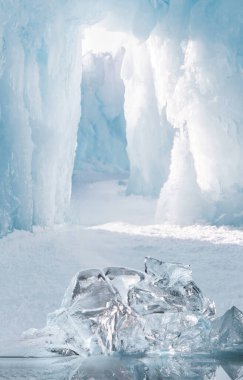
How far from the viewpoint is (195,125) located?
9984 mm

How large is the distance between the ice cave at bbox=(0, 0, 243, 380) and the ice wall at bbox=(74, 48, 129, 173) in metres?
6.50

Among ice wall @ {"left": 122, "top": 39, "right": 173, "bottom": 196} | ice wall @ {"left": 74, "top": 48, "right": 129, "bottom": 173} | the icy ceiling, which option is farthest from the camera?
ice wall @ {"left": 74, "top": 48, "right": 129, "bottom": 173}

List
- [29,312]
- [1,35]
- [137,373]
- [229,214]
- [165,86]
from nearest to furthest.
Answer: [137,373] → [29,312] → [1,35] → [229,214] → [165,86]

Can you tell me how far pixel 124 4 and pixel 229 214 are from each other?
4.29 metres

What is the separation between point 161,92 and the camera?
38.7 feet

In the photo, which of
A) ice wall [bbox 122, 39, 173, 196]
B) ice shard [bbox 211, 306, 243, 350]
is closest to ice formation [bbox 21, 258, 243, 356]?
ice shard [bbox 211, 306, 243, 350]

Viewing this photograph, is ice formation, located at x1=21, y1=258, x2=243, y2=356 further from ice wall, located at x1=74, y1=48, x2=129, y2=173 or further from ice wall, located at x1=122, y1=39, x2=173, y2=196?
ice wall, located at x1=74, y1=48, x2=129, y2=173

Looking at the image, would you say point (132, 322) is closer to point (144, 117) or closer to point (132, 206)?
point (144, 117)

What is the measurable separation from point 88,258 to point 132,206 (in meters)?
8.40

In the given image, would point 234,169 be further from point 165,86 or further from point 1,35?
point 1,35

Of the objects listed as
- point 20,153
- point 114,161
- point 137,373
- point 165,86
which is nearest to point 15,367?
point 137,373

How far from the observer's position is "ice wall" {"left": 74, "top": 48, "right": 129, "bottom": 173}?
68.9ft

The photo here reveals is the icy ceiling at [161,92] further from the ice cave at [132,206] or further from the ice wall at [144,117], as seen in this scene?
the ice wall at [144,117]

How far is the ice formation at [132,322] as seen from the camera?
3396mm
